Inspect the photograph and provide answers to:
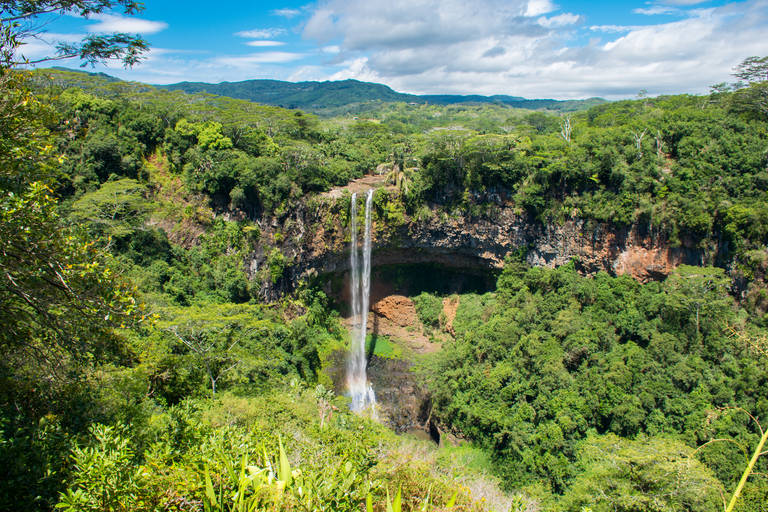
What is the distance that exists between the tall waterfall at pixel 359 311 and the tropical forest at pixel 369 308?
0.16 metres

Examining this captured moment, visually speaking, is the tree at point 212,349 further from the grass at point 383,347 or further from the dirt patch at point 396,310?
the dirt patch at point 396,310

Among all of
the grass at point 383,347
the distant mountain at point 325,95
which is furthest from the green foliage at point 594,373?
the distant mountain at point 325,95

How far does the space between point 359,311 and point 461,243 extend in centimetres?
718

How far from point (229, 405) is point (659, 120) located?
23.6 metres

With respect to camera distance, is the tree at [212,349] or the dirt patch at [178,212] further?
the dirt patch at [178,212]

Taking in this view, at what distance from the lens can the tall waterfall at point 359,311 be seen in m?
21.0

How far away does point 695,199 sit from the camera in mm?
17203

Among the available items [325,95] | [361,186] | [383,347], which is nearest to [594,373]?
[383,347]

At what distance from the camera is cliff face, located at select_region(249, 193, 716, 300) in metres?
19.1

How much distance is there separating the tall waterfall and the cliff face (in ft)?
1.68

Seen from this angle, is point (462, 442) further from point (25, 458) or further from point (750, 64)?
point (750, 64)

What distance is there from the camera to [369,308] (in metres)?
26.0

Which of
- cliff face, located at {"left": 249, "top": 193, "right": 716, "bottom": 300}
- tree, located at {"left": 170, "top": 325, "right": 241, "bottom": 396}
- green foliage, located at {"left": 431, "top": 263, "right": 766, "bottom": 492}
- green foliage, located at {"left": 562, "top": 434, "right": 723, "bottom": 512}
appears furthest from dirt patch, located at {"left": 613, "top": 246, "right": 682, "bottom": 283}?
tree, located at {"left": 170, "top": 325, "right": 241, "bottom": 396}

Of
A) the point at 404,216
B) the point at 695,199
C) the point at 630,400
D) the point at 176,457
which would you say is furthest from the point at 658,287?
the point at 176,457
